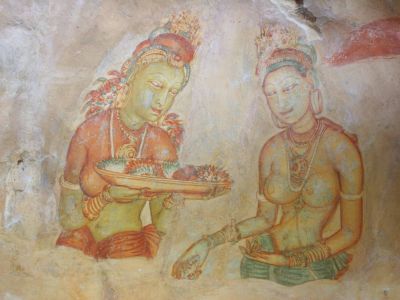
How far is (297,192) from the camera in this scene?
530cm

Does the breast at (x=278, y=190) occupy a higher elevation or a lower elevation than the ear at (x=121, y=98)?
lower

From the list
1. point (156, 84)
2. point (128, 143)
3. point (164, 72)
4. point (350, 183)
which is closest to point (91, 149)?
point (128, 143)

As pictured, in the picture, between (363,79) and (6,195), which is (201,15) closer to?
(363,79)

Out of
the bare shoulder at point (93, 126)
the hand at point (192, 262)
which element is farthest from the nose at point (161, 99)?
the hand at point (192, 262)

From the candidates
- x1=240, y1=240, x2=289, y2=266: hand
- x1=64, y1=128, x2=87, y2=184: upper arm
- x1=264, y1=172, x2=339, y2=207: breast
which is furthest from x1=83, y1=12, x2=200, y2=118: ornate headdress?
x1=240, y1=240, x2=289, y2=266: hand

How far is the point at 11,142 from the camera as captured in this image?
4.73 m

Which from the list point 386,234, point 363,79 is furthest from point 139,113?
point 386,234

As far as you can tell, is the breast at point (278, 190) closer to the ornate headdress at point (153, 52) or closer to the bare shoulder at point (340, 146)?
the bare shoulder at point (340, 146)

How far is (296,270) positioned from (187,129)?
153 centimetres

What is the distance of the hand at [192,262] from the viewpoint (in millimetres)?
5137

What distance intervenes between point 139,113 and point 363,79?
6.26ft

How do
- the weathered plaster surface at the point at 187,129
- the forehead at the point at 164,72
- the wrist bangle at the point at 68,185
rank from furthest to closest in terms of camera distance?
the forehead at the point at 164,72 → the wrist bangle at the point at 68,185 → the weathered plaster surface at the point at 187,129

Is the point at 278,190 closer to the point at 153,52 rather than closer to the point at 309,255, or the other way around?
the point at 309,255

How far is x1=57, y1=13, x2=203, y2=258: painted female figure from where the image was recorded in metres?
4.95
